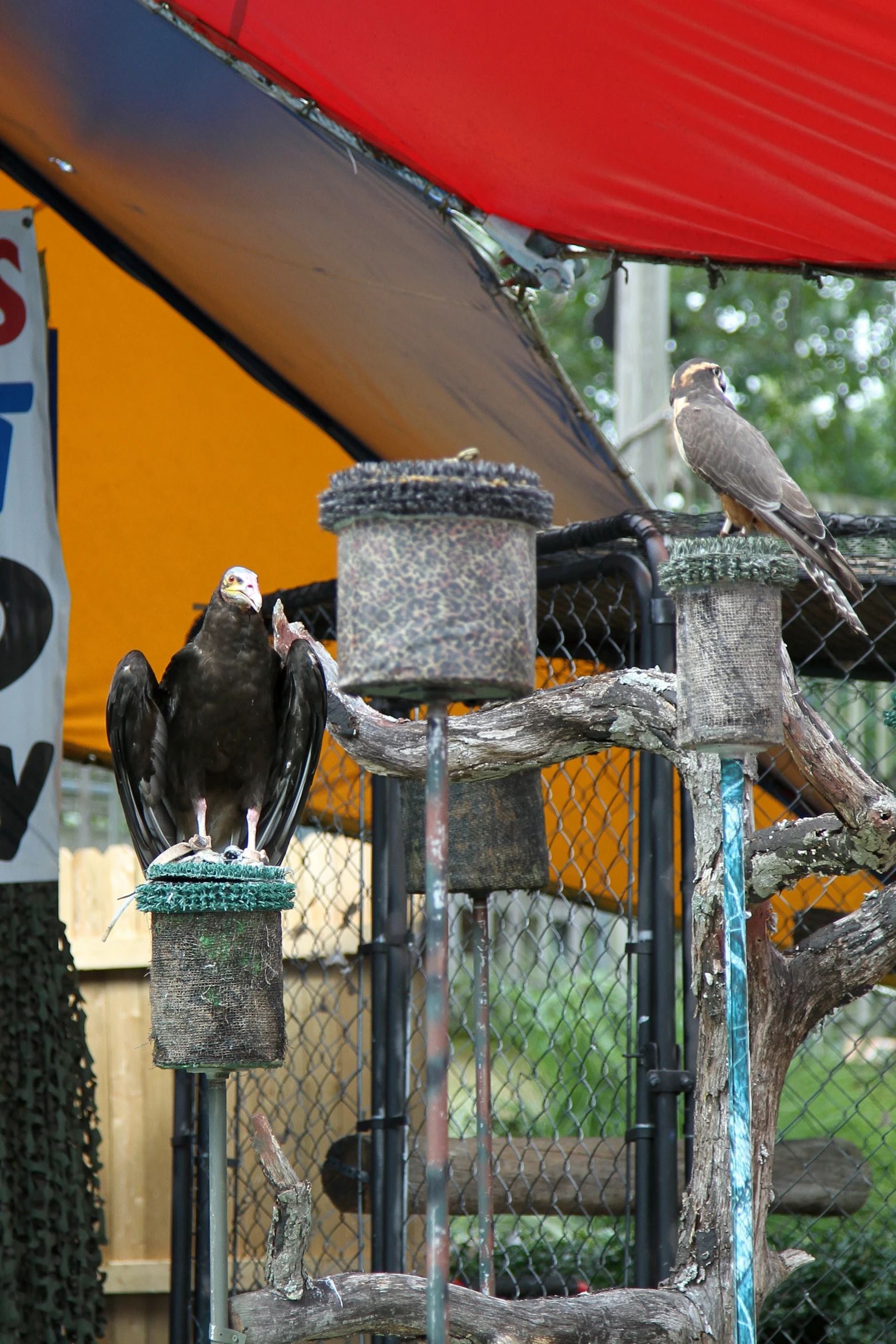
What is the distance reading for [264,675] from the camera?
2695 millimetres

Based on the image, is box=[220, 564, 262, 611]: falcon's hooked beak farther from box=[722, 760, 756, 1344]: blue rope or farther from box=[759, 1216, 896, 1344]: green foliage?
box=[759, 1216, 896, 1344]: green foliage

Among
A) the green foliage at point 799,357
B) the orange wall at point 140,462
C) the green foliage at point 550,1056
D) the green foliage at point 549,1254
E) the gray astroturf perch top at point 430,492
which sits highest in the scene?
the green foliage at point 799,357

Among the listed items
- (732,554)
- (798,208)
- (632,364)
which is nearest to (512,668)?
(732,554)

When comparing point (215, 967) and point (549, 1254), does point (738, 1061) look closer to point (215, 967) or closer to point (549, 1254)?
point (215, 967)

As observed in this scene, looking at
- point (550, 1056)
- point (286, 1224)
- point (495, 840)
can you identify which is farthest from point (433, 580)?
point (550, 1056)

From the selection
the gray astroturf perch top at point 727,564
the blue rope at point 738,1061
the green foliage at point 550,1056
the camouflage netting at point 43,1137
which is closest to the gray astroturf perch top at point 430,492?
the gray astroturf perch top at point 727,564

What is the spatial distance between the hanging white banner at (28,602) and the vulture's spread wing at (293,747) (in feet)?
3.46

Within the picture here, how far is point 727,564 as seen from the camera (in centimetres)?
178

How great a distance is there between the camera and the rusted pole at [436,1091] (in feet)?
4.89

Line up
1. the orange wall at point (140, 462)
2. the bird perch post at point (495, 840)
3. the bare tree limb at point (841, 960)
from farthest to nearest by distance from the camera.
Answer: the orange wall at point (140, 462), the bird perch post at point (495, 840), the bare tree limb at point (841, 960)

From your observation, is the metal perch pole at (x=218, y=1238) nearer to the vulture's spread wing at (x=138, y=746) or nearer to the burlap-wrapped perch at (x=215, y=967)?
the burlap-wrapped perch at (x=215, y=967)

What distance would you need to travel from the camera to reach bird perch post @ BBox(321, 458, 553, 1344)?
1.53 m

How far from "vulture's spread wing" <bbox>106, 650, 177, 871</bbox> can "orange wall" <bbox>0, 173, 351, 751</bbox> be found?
1.54 meters

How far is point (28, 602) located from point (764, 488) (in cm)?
200
